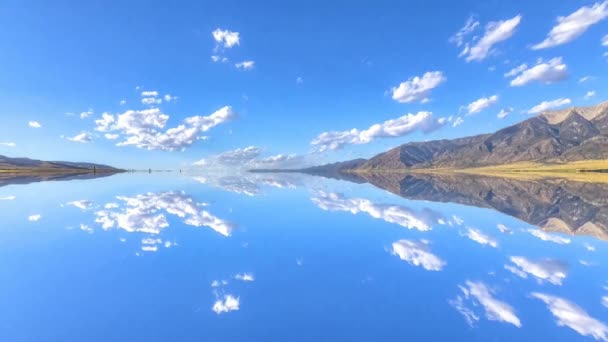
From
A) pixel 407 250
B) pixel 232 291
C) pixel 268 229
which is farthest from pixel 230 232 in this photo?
pixel 407 250

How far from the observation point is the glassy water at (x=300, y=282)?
32.3 ft

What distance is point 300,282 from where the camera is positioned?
13.9m

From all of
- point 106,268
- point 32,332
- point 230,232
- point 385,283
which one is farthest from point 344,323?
point 230,232

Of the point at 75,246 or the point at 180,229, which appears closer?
the point at 75,246

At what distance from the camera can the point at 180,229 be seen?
24703mm

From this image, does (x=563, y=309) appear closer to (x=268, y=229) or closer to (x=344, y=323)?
(x=344, y=323)

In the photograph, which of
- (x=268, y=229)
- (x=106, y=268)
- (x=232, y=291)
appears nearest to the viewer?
(x=232, y=291)

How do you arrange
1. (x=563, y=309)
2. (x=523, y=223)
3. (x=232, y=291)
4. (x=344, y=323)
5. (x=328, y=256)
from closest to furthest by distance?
(x=344, y=323) < (x=563, y=309) < (x=232, y=291) < (x=328, y=256) < (x=523, y=223)

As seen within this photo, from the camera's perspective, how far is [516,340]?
9344 millimetres

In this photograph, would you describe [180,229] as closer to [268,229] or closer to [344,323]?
[268,229]

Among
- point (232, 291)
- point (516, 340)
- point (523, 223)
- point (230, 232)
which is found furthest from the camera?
point (523, 223)

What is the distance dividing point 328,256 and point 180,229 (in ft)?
43.6

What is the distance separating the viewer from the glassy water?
9.84 m

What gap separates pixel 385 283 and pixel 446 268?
427 cm
